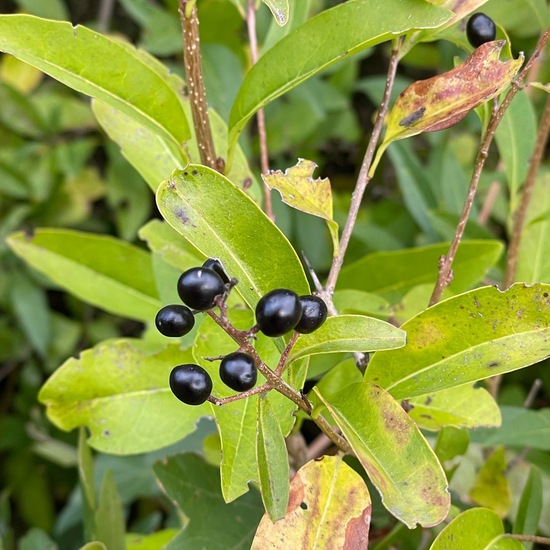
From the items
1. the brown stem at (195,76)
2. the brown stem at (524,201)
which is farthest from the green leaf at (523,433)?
the brown stem at (195,76)

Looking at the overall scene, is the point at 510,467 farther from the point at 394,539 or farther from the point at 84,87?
the point at 84,87

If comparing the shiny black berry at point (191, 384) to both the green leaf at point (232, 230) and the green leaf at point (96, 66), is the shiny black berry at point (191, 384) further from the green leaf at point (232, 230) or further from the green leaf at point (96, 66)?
the green leaf at point (96, 66)

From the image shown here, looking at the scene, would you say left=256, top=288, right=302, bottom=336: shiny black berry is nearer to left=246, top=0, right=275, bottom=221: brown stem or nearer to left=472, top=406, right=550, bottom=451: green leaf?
left=246, top=0, right=275, bottom=221: brown stem

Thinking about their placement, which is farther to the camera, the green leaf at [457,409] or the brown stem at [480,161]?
the green leaf at [457,409]

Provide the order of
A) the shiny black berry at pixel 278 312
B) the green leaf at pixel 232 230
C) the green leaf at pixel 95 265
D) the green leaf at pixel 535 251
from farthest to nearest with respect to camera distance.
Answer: the green leaf at pixel 95 265
the green leaf at pixel 535 251
the green leaf at pixel 232 230
the shiny black berry at pixel 278 312

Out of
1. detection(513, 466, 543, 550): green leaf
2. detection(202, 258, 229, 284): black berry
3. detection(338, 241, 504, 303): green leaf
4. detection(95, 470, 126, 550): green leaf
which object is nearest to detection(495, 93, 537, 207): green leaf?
detection(338, 241, 504, 303): green leaf

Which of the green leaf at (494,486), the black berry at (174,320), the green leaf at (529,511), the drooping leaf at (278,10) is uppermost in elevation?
the drooping leaf at (278,10)
